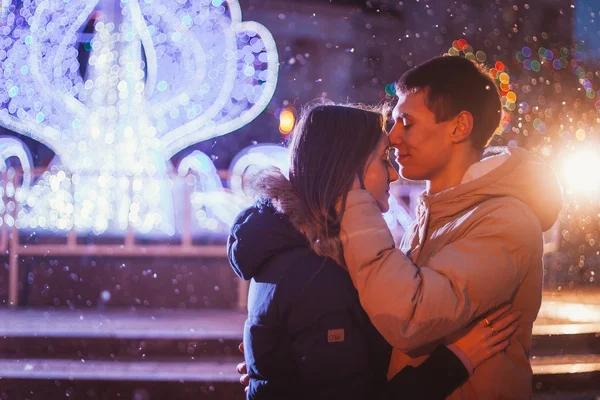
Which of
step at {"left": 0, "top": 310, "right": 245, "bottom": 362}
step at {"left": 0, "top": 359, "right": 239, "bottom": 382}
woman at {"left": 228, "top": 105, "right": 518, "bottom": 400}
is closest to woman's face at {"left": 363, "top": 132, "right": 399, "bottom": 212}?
woman at {"left": 228, "top": 105, "right": 518, "bottom": 400}

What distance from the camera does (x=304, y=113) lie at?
1918 mm

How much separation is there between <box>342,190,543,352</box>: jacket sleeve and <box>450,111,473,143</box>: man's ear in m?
0.33

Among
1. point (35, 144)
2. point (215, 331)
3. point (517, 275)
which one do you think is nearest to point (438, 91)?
point (517, 275)

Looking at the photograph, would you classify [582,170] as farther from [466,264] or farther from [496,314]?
[466,264]

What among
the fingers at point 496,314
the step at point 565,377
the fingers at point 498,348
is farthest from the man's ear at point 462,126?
the step at point 565,377

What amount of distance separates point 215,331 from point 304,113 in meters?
4.40

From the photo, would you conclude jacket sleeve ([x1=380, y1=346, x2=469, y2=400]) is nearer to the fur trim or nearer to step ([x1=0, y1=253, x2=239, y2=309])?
the fur trim

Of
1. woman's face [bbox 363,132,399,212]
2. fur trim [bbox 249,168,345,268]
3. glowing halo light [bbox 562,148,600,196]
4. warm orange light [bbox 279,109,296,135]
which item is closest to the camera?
fur trim [bbox 249,168,345,268]

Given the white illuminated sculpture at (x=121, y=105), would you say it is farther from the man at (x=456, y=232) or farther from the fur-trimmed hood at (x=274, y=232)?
the fur-trimmed hood at (x=274, y=232)

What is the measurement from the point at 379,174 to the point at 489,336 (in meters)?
0.61

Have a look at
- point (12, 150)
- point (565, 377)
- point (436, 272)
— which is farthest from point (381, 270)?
point (12, 150)

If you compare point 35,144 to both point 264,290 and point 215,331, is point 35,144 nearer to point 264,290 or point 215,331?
point 215,331

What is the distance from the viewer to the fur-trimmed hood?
1711 millimetres

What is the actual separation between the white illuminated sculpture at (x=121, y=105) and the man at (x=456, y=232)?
533 centimetres
